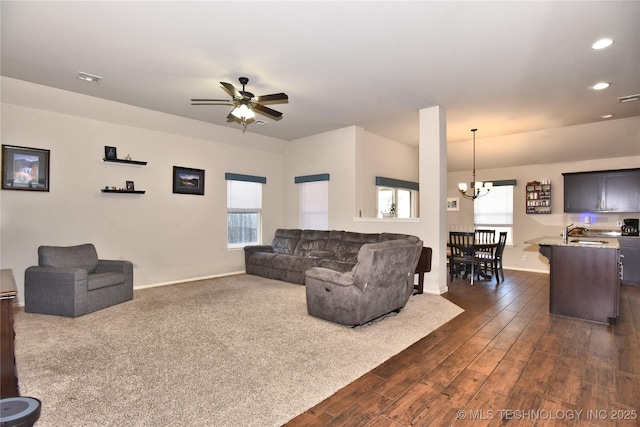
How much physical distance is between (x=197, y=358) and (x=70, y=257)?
9.58 ft

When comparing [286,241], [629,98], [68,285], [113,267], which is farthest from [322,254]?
[629,98]

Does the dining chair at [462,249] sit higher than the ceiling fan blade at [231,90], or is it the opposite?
the ceiling fan blade at [231,90]

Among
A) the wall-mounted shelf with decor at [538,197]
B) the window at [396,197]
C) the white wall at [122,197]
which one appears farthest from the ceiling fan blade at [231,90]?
the wall-mounted shelf with decor at [538,197]

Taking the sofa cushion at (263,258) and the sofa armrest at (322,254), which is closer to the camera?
the sofa armrest at (322,254)

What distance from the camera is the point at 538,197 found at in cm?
712

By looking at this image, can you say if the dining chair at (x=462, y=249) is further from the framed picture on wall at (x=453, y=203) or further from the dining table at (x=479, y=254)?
the framed picture on wall at (x=453, y=203)

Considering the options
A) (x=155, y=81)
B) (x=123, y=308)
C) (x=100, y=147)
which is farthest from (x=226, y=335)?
(x=100, y=147)

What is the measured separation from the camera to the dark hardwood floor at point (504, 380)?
2.03 m

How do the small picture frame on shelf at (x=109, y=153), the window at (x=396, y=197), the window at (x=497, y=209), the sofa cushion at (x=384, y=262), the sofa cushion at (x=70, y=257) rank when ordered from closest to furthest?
1. the sofa cushion at (x=384, y=262)
2. the sofa cushion at (x=70, y=257)
3. the small picture frame on shelf at (x=109, y=153)
4. the window at (x=396, y=197)
5. the window at (x=497, y=209)

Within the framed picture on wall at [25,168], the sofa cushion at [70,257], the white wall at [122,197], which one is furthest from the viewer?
the white wall at [122,197]

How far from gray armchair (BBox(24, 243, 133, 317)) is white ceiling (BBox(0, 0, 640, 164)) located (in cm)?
232

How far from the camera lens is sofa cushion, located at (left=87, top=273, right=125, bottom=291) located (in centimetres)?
407

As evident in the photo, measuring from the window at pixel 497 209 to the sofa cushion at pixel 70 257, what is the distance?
26.4 ft

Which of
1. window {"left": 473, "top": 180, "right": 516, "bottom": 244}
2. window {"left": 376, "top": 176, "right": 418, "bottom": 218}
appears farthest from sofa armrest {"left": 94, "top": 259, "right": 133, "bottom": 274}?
window {"left": 473, "top": 180, "right": 516, "bottom": 244}
